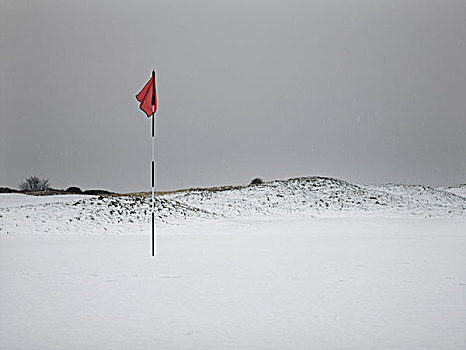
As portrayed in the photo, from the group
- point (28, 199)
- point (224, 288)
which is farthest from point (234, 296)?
point (28, 199)

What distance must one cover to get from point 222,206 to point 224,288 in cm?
1898

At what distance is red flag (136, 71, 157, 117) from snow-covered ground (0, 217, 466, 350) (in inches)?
122

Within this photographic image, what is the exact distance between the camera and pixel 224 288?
6.99m

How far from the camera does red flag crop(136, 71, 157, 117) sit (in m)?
11.3

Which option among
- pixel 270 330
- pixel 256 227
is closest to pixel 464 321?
pixel 270 330

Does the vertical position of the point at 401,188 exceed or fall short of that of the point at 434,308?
it exceeds it

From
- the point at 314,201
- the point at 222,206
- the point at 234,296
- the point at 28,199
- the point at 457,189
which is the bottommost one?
the point at 234,296

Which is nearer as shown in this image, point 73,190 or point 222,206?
point 222,206

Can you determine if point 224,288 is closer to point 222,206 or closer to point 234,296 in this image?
point 234,296

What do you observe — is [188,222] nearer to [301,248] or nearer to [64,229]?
[64,229]

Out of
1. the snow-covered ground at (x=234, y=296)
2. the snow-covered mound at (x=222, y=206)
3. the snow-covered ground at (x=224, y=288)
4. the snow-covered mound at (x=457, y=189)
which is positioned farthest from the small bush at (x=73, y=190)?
the snow-covered mound at (x=457, y=189)

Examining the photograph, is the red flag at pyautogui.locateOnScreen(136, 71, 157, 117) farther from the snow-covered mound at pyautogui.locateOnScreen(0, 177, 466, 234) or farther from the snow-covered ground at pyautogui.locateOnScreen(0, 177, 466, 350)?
the snow-covered mound at pyautogui.locateOnScreen(0, 177, 466, 234)

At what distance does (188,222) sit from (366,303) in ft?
44.0

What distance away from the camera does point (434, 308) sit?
5715 millimetres
